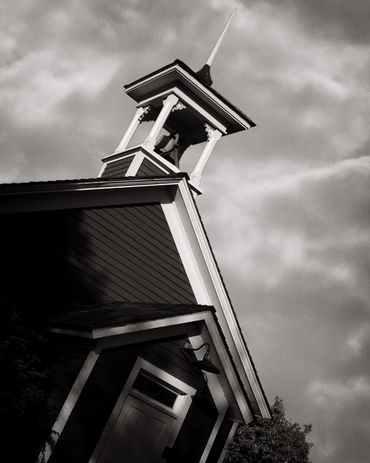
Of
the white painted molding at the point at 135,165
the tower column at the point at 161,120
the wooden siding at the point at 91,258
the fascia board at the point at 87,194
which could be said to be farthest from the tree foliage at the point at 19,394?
the tower column at the point at 161,120

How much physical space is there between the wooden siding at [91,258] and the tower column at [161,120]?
82.5 inches

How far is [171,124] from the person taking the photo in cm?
1433

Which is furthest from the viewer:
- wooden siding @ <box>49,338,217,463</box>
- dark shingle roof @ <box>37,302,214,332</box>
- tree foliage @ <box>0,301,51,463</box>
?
wooden siding @ <box>49,338,217,463</box>

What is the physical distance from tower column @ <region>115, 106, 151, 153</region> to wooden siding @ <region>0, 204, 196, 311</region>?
10.0 feet

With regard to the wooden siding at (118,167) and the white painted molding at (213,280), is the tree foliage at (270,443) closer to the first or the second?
the white painted molding at (213,280)

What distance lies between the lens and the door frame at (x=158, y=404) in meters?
7.75

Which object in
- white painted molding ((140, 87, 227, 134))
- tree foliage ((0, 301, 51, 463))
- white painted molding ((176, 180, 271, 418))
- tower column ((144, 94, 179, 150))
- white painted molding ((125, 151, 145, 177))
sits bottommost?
tree foliage ((0, 301, 51, 463))

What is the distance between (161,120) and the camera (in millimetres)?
12531

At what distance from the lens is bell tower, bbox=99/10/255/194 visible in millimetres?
12180

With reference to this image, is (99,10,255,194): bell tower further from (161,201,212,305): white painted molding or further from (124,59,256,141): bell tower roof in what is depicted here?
(161,201,212,305): white painted molding

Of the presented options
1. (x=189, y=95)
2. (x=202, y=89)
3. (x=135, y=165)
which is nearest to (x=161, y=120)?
(x=189, y=95)

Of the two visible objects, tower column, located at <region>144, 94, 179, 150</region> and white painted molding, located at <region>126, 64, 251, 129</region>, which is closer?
tower column, located at <region>144, 94, 179, 150</region>

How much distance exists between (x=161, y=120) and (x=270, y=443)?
14.8 meters

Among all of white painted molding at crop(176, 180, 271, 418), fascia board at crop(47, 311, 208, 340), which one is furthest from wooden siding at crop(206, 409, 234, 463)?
fascia board at crop(47, 311, 208, 340)
